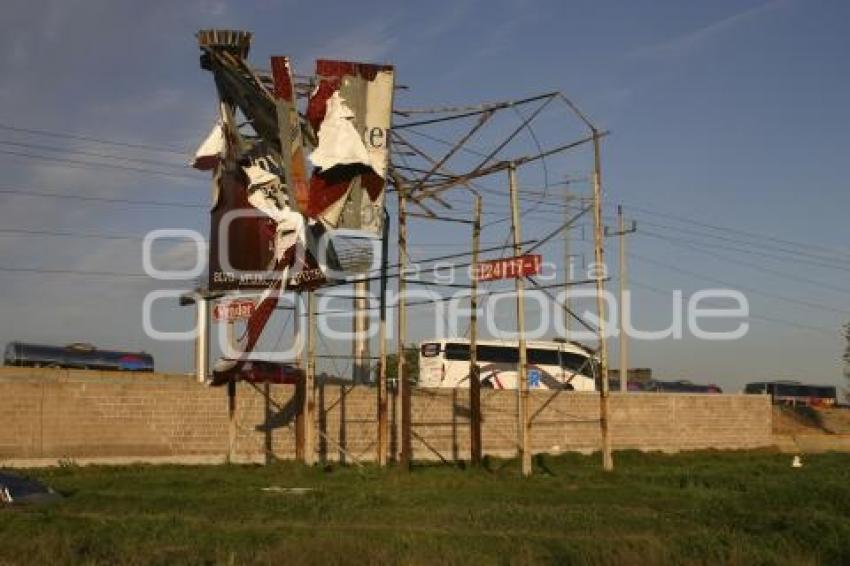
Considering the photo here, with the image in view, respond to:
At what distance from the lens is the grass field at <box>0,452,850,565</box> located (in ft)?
42.5

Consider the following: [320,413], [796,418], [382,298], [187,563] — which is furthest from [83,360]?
[187,563]

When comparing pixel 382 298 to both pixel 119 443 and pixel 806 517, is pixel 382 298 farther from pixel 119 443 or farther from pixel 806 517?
pixel 806 517

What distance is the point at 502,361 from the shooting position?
48.5 m

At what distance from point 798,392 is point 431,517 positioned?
69.0 meters

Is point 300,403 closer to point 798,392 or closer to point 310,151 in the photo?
point 310,151

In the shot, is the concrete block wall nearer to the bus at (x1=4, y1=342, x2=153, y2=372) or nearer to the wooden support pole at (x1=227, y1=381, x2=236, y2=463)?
the wooden support pole at (x1=227, y1=381, x2=236, y2=463)

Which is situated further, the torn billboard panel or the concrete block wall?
the concrete block wall

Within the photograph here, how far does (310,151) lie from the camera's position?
85.7 feet

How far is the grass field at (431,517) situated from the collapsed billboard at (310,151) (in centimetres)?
575

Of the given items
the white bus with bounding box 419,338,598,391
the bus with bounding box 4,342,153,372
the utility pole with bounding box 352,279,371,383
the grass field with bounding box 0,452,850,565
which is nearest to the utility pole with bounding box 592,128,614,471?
the grass field with bounding box 0,452,850,565

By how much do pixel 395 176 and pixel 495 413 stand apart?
36.5 feet

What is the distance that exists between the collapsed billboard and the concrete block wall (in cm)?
500

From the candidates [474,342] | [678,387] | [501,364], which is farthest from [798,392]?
[474,342]

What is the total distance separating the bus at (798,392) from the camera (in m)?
77.6
